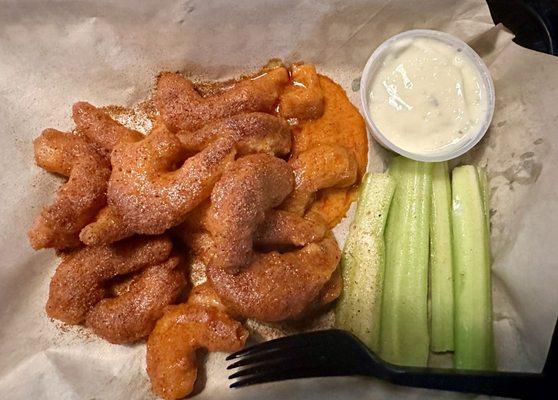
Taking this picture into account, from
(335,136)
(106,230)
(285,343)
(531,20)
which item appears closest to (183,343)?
(285,343)

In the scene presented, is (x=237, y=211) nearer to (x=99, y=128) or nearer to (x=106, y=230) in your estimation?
(x=106, y=230)

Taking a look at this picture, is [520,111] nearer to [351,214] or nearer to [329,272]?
[351,214]

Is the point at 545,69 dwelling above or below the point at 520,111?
above

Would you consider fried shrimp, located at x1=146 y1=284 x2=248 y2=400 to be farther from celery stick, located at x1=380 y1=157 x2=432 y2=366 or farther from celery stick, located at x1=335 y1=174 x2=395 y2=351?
celery stick, located at x1=380 y1=157 x2=432 y2=366

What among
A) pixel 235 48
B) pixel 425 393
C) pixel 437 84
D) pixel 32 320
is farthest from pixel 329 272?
pixel 32 320

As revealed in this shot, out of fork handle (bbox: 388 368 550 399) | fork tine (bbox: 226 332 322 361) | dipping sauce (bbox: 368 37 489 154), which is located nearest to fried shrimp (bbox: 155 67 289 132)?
dipping sauce (bbox: 368 37 489 154)
